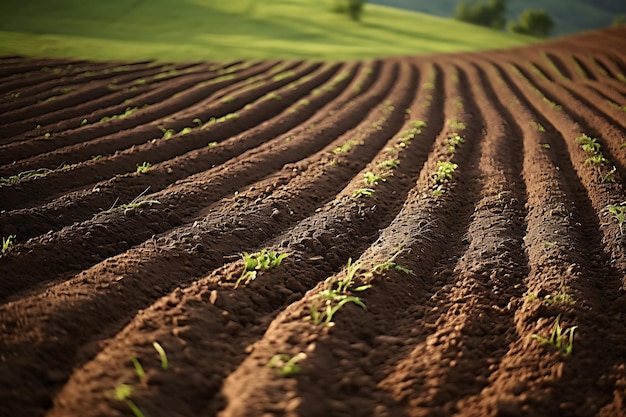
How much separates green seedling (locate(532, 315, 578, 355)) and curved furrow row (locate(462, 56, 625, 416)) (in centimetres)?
5

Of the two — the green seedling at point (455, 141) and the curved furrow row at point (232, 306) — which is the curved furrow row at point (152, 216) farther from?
the green seedling at point (455, 141)

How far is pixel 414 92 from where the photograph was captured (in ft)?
43.0

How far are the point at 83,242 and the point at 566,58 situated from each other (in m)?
23.5

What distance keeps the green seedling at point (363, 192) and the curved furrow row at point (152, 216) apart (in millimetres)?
1546

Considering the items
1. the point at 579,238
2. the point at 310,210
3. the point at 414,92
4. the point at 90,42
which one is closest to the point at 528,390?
the point at 579,238

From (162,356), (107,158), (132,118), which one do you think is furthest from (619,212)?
(132,118)

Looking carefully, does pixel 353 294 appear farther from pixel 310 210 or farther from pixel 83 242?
pixel 83 242

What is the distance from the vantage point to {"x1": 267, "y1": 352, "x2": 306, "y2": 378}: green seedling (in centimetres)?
260

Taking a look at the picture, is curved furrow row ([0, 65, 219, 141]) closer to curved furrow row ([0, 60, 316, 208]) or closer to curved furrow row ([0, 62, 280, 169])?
curved furrow row ([0, 62, 280, 169])

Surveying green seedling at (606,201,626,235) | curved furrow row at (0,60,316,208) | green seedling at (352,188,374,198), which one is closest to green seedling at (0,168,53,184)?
curved furrow row at (0,60,316,208)

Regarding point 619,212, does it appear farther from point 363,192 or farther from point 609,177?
point 363,192

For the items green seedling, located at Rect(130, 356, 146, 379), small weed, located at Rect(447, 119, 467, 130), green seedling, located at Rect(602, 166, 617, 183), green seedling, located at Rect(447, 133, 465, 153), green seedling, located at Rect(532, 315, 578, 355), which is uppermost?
small weed, located at Rect(447, 119, 467, 130)

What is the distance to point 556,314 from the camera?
3324 millimetres

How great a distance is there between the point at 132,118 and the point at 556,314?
27.9ft
